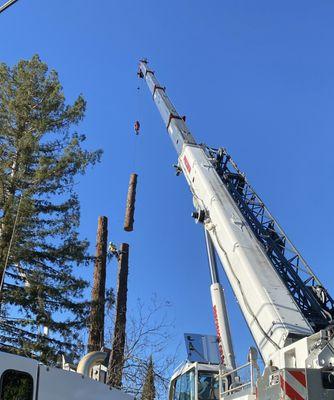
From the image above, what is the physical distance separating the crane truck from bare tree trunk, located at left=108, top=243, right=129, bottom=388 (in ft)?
17.3

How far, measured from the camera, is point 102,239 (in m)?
20.4

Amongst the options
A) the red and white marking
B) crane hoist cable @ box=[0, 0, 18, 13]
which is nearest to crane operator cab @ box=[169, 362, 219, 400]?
the red and white marking

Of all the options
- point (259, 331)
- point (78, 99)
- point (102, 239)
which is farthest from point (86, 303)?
point (259, 331)

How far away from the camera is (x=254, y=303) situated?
364 inches

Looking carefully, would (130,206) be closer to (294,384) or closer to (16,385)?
(294,384)

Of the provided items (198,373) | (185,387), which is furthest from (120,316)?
(198,373)

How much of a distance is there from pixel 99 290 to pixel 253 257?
418 inches

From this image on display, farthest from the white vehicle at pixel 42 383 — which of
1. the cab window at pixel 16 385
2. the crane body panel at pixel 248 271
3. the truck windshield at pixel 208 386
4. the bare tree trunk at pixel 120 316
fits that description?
the bare tree trunk at pixel 120 316

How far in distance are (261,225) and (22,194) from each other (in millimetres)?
10393

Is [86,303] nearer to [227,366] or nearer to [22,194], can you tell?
[22,194]

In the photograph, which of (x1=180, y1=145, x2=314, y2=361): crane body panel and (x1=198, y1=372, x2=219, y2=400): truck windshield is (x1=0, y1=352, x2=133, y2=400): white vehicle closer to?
(x1=180, y1=145, x2=314, y2=361): crane body panel

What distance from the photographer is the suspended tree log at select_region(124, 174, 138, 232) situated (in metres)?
17.8

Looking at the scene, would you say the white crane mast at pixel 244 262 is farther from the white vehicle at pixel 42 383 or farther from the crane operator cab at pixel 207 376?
the white vehicle at pixel 42 383

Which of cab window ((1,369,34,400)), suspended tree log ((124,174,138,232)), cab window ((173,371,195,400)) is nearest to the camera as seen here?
cab window ((1,369,34,400))
